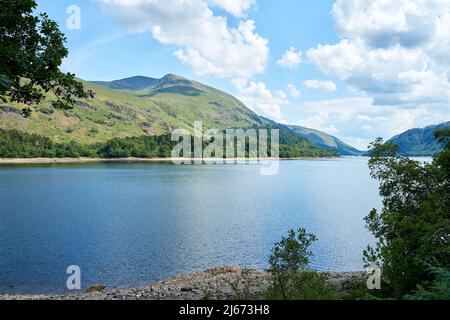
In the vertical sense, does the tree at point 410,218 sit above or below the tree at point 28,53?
below

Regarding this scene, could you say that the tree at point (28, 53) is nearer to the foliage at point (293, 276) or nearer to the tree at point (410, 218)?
the foliage at point (293, 276)

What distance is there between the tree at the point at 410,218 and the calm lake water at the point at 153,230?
25.9 metres

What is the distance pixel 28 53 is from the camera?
20.5m

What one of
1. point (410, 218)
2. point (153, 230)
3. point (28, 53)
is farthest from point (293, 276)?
point (153, 230)

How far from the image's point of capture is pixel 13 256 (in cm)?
5172

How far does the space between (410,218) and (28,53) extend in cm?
2395

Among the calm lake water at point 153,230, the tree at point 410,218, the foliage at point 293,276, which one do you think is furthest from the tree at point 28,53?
the calm lake water at point 153,230

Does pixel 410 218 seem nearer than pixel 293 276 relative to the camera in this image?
No

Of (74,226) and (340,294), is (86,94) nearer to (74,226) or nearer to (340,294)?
(340,294)

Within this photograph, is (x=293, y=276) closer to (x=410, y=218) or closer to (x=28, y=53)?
(x=410, y=218)

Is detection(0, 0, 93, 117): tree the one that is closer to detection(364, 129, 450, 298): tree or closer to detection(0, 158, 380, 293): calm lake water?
detection(364, 129, 450, 298): tree

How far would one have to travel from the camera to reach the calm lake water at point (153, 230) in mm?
47625

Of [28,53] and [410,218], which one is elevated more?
[28,53]
